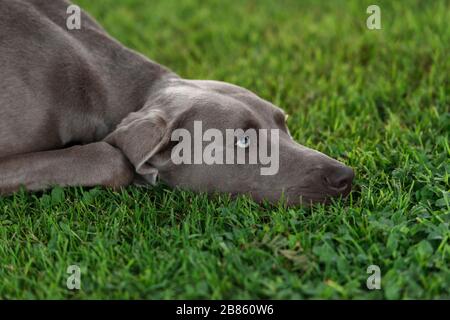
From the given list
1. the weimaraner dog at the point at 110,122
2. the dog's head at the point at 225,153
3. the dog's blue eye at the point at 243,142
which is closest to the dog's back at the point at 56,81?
the weimaraner dog at the point at 110,122

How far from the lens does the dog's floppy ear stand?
12.8 ft

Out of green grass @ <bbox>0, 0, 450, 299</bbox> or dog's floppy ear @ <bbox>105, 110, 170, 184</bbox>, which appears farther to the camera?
dog's floppy ear @ <bbox>105, 110, 170, 184</bbox>

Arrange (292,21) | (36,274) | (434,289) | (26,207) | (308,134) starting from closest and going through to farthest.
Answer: (434,289)
(36,274)
(26,207)
(308,134)
(292,21)

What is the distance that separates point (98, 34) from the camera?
4676mm

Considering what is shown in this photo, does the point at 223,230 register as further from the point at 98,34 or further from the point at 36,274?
the point at 98,34

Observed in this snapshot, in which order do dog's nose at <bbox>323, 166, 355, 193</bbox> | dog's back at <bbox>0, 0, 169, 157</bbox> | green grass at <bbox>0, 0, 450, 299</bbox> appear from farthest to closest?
dog's back at <bbox>0, 0, 169, 157</bbox>
dog's nose at <bbox>323, 166, 355, 193</bbox>
green grass at <bbox>0, 0, 450, 299</bbox>

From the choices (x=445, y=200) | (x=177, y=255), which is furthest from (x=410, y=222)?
(x=177, y=255)

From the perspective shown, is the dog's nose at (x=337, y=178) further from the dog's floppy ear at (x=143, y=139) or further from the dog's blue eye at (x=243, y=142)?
the dog's floppy ear at (x=143, y=139)

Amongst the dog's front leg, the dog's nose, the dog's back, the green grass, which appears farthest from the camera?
the dog's back

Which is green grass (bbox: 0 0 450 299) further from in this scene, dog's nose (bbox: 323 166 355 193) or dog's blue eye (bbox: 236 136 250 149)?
dog's blue eye (bbox: 236 136 250 149)

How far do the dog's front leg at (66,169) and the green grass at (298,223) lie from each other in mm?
64

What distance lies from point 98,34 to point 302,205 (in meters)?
1.81

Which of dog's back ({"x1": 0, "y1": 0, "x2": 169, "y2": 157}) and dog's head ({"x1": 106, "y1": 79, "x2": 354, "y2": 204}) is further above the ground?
dog's back ({"x1": 0, "y1": 0, "x2": 169, "y2": 157})

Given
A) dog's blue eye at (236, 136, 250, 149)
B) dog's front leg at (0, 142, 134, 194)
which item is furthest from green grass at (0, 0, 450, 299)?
dog's blue eye at (236, 136, 250, 149)
